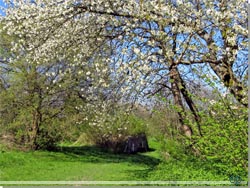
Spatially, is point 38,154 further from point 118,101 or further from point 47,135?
point 118,101

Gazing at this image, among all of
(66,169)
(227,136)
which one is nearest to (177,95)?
(227,136)

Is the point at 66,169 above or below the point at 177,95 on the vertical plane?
below

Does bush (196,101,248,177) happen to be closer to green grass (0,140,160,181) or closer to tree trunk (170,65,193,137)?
tree trunk (170,65,193,137)

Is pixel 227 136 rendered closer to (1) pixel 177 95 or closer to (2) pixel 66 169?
(1) pixel 177 95

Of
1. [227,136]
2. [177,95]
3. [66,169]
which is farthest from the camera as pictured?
[66,169]

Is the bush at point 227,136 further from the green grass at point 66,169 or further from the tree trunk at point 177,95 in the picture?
the green grass at point 66,169

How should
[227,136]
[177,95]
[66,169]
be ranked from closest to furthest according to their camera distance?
1. [227,136]
2. [177,95]
3. [66,169]

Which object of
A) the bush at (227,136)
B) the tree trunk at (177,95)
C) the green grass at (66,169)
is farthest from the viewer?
the green grass at (66,169)

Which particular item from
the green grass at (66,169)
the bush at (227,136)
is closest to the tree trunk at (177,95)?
the bush at (227,136)

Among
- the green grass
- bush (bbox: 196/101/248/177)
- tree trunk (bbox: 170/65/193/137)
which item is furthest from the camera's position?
the green grass

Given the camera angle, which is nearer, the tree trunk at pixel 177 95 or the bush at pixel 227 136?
the bush at pixel 227 136

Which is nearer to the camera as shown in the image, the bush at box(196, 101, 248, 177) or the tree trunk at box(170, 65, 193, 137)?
the bush at box(196, 101, 248, 177)

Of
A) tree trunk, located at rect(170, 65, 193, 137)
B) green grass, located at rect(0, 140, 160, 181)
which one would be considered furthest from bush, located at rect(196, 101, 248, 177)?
green grass, located at rect(0, 140, 160, 181)

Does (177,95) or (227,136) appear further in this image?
(177,95)
